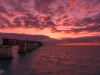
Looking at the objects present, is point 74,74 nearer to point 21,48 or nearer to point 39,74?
point 39,74

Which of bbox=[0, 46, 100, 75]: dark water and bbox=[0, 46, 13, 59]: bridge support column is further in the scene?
bbox=[0, 46, 13, 59]: bridge support column

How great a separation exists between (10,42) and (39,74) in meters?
31.4

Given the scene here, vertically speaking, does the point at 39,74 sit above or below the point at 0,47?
below

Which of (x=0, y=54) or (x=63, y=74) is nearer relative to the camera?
(x=63, y=74)

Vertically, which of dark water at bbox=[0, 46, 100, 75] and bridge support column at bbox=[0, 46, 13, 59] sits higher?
bridge support column at bbox=[0, 46, 13, 59]

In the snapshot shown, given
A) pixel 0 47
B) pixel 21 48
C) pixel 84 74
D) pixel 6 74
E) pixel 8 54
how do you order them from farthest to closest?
pixel 21 48
pixel 8 54
pixel 0 47
pixel 84 74
pixel 6 74

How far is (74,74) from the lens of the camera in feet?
160

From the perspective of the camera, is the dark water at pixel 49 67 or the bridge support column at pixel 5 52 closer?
the dark water at pixel 49 67

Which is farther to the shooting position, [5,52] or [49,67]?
[5,52]

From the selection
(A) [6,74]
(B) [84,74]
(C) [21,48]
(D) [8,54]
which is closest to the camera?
(A) [6,74]

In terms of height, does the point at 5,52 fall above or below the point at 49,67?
above

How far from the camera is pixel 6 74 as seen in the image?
4638cm

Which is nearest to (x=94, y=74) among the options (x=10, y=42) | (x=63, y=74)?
(x=63, y=74)

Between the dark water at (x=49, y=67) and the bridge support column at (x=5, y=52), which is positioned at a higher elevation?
the bridge support column at (x=5, y=52)
